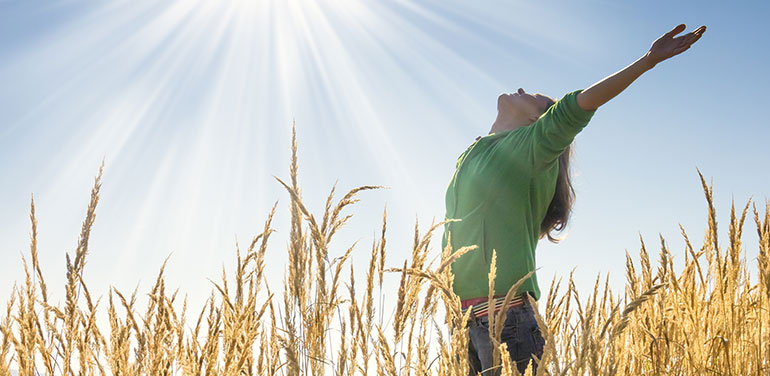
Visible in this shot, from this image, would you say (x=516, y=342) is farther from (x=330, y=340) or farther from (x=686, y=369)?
(x=330, y=340)

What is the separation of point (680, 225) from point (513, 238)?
0.60 meters

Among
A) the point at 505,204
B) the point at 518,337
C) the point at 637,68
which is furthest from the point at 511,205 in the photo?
the point at 637,68

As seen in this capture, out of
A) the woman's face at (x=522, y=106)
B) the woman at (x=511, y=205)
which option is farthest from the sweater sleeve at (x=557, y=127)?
the woman's face at (x=522, y=106)

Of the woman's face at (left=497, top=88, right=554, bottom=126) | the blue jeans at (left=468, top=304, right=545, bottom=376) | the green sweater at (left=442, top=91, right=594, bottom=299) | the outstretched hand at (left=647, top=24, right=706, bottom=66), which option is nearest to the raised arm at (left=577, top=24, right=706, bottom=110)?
the outstretched hand at (left=647, top=24, right=706, bottom=66)

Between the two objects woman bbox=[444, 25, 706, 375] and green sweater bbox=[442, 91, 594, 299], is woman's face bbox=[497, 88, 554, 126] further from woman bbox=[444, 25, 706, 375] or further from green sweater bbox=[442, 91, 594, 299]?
green sweater bbox=[442, 91, 594, 299]

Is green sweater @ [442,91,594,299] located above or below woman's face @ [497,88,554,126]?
below

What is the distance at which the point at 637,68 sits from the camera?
65.1 inches

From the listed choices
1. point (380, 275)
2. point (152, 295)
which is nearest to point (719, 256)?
point (380, 275)

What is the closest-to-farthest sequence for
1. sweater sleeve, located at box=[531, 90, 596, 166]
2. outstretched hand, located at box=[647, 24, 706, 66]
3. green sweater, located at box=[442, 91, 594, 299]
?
outstretched hand, located at box=[647, 24, 706, 66], sweater sleeve, located at box=[531, 90, 596, 166], green sweater, located at box=[442, 91, 594, 299]

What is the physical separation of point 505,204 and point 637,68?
78 cm

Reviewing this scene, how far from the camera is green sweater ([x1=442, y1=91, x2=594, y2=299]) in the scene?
2109 millimetres

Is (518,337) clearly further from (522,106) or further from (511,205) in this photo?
(522,106)

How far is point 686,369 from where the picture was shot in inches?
61.1

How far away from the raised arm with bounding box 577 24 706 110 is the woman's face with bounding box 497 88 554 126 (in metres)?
0.88
